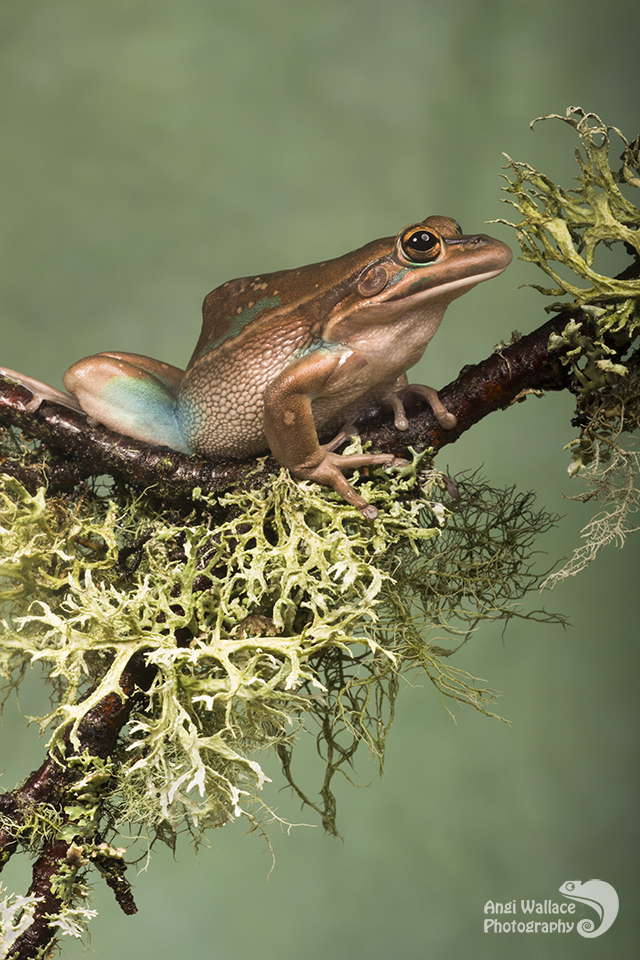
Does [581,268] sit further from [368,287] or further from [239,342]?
[239,342]

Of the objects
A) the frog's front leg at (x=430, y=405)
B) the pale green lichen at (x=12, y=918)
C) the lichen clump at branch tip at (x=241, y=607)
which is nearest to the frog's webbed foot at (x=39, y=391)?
the lichen clump at branch tip at (x=241, y=607)

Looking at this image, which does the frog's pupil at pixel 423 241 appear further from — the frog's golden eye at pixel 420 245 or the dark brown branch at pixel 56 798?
the dark brown branch at pixel 56 798

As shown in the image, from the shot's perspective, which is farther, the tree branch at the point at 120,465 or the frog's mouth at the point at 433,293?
the tree branch at the point at 120,465

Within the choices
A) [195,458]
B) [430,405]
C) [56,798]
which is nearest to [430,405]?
[430,405]

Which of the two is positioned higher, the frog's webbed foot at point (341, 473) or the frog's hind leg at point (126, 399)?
the frog's hind leg at point (126, 399)

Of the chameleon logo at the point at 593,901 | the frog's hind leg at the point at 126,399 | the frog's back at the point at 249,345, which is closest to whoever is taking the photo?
the frog's back at the point at 249,345

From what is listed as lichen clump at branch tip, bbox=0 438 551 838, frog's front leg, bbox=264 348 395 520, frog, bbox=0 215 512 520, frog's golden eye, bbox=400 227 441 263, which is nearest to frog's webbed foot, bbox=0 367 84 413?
frog, bbox=0 215 512 520

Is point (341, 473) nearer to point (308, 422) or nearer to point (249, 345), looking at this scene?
point (308, 422)
